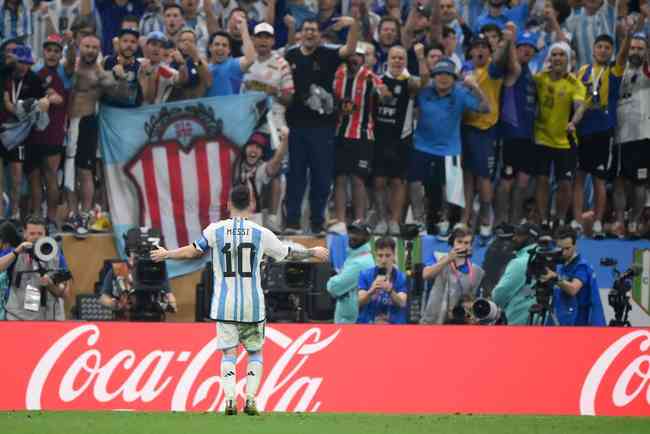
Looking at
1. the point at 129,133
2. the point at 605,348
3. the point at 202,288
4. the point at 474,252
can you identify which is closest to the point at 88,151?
the point at 129,133

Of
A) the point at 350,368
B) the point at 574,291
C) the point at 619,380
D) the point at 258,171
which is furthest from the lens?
the point at 258,171

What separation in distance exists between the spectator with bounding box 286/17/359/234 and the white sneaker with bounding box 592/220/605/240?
11.4ft

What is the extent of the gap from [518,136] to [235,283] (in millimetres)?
7404

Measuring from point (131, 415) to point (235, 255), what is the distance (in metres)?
1.64

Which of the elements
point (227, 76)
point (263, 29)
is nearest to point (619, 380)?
point (263, 29)

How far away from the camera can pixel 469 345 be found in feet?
39.5

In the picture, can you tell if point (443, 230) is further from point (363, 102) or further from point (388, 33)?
point (388, 33)

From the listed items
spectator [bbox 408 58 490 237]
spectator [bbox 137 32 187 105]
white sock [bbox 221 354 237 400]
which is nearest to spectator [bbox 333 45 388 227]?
spectator [bbox 408 58 490 237]

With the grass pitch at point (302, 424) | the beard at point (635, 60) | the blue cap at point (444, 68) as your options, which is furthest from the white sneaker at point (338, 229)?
the grass pitch at point (302, 424)

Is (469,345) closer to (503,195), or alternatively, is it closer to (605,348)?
(605,348)

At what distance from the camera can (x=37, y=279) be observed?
541 inches

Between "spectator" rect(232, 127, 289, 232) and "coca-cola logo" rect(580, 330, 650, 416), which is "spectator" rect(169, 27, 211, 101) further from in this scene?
"coca-cola logo" rect(580, 330, 650, 416)

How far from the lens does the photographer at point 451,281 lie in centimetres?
1411

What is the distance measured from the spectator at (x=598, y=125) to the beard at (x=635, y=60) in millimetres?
75
